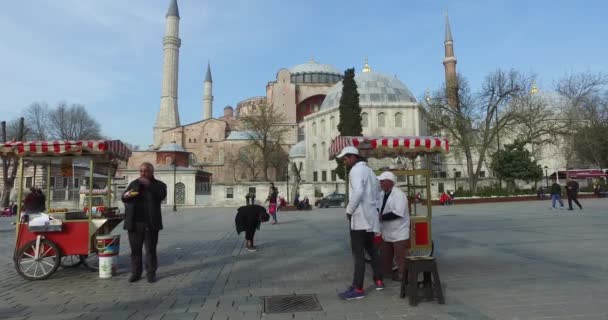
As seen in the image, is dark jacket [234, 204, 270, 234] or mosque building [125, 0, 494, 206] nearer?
dark jacket [234, 204, 270, 234]

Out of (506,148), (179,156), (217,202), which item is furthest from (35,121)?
(506,148)

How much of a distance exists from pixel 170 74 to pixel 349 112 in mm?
39425

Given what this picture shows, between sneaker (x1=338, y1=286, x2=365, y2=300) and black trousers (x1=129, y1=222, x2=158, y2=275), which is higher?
black trousers (x1=129, y1=222, x2=158, y2=275)

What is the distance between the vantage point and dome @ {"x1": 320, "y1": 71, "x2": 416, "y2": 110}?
49906 mm

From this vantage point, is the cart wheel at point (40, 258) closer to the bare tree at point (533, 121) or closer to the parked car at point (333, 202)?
the parked car at point (333, 202)

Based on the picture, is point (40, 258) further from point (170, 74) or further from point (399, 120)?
point (170, 74)


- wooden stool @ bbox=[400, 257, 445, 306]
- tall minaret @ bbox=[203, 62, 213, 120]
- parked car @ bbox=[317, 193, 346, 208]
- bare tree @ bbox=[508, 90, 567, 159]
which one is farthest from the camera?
tall minaret @ bbox=[203, 62, 213, 120]

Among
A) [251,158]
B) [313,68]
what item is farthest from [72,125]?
[313,68]

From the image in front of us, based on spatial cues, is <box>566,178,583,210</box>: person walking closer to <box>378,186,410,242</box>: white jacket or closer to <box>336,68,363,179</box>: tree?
<box>378,186,410,242</box>: white jacket

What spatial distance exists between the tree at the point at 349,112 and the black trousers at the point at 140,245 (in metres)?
33.6

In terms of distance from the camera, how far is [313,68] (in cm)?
7594

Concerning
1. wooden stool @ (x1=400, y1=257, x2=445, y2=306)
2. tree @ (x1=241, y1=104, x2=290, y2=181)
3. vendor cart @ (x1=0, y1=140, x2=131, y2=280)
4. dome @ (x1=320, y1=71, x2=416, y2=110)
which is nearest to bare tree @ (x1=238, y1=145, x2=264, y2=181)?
tree @ (x1=241, y1=104, x2=290, y2=181)

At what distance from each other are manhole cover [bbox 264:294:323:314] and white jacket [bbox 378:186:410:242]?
1365 mm

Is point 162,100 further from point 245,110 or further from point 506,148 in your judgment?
point 506,148
